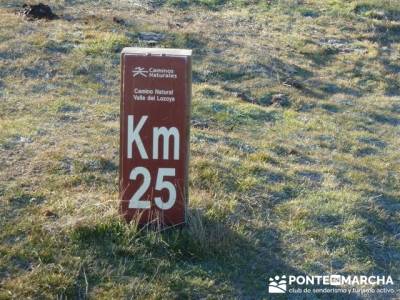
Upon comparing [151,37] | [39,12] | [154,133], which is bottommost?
[154,133]

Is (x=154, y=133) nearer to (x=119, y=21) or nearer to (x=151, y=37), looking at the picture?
(x=151, y=37)

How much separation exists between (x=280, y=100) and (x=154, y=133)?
5.02 m

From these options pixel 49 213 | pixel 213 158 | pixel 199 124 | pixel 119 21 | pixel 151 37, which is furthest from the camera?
pixel 119 21

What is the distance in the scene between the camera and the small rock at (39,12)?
39.0ft

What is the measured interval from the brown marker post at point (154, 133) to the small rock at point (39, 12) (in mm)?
7506

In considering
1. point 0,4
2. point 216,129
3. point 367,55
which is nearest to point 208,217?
point 216,129

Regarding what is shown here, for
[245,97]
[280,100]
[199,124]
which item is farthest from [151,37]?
[199,124]

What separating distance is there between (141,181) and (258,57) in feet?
22.1

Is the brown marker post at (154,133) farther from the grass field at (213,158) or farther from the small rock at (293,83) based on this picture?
the small rock at (293,83)

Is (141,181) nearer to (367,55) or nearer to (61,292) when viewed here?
(61,292)

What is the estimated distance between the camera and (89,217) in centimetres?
502

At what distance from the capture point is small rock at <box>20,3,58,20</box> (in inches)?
468

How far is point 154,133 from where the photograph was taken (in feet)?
16.1

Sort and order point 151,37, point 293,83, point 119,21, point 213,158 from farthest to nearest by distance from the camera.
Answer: point 119,21 < point 151,37 < point 293,83 < point 213,158
